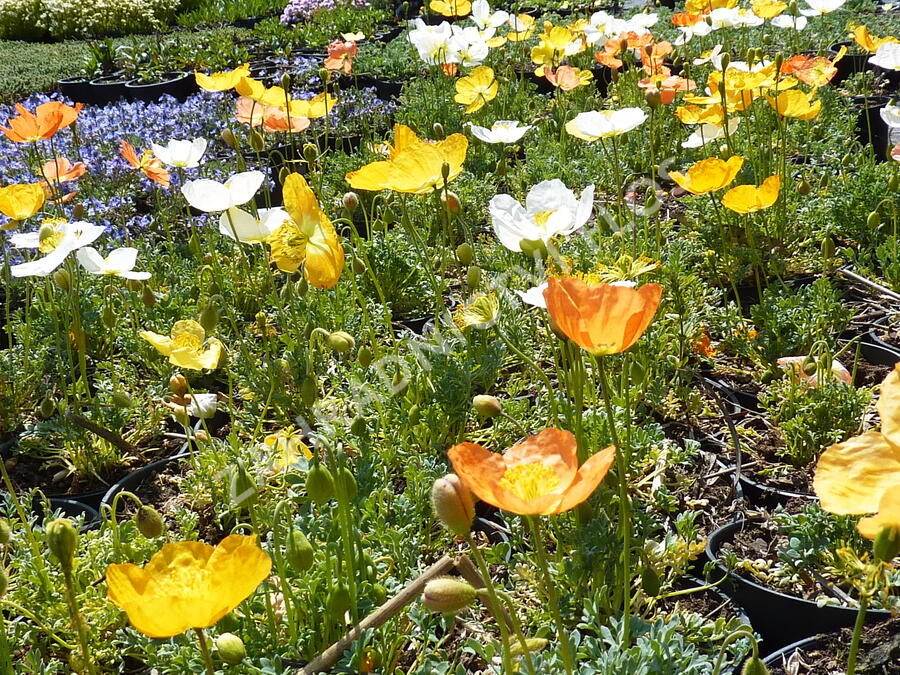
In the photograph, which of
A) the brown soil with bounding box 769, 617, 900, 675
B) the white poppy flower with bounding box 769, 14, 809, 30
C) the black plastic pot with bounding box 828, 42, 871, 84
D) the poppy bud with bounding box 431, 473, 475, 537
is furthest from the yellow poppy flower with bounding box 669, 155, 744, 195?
the black plastic pot with bounding box 828, 42, 871, 84

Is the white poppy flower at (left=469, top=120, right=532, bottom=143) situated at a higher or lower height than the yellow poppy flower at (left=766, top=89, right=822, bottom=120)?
higher

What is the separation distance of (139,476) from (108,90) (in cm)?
660

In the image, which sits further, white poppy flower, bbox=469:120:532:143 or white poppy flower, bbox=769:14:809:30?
white poppy flower, bbox=769:14:809:30

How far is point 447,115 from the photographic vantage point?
4844 millimetres

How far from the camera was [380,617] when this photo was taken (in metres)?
1.34

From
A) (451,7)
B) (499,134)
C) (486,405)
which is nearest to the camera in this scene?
Answer: (486,405)

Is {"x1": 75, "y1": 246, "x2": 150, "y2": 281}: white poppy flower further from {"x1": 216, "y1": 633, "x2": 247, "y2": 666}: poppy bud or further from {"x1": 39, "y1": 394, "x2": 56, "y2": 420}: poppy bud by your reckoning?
{"x1": 216, "y1": 633, "x2": 247, "y2": 666}: poppy bud

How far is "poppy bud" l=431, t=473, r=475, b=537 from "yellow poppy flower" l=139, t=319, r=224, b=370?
0.95m

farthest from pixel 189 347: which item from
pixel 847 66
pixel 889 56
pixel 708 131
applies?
pixel 847 66

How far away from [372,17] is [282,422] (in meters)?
8.67

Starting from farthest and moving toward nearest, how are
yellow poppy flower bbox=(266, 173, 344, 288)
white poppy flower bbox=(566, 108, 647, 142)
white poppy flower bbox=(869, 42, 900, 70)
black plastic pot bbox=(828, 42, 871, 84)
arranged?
1. black plastic pot bbox=(828, 42, 871, 84)
2. white poppy flower bbox=(869, 42, 900, 70)
3. white poppy flower bbox=(566, 108, 647, 142)
4. yellow poppy flower bbox=(266, 173, 344, 288)

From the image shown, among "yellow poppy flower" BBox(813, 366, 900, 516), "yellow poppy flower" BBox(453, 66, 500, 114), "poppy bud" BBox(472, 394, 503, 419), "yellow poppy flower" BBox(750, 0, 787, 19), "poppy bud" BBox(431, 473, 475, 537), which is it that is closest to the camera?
"yellow poppy flower" BBox(813, 366, 900, 516)

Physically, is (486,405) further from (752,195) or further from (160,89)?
(160,89)

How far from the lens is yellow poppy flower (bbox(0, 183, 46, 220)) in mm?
2205
